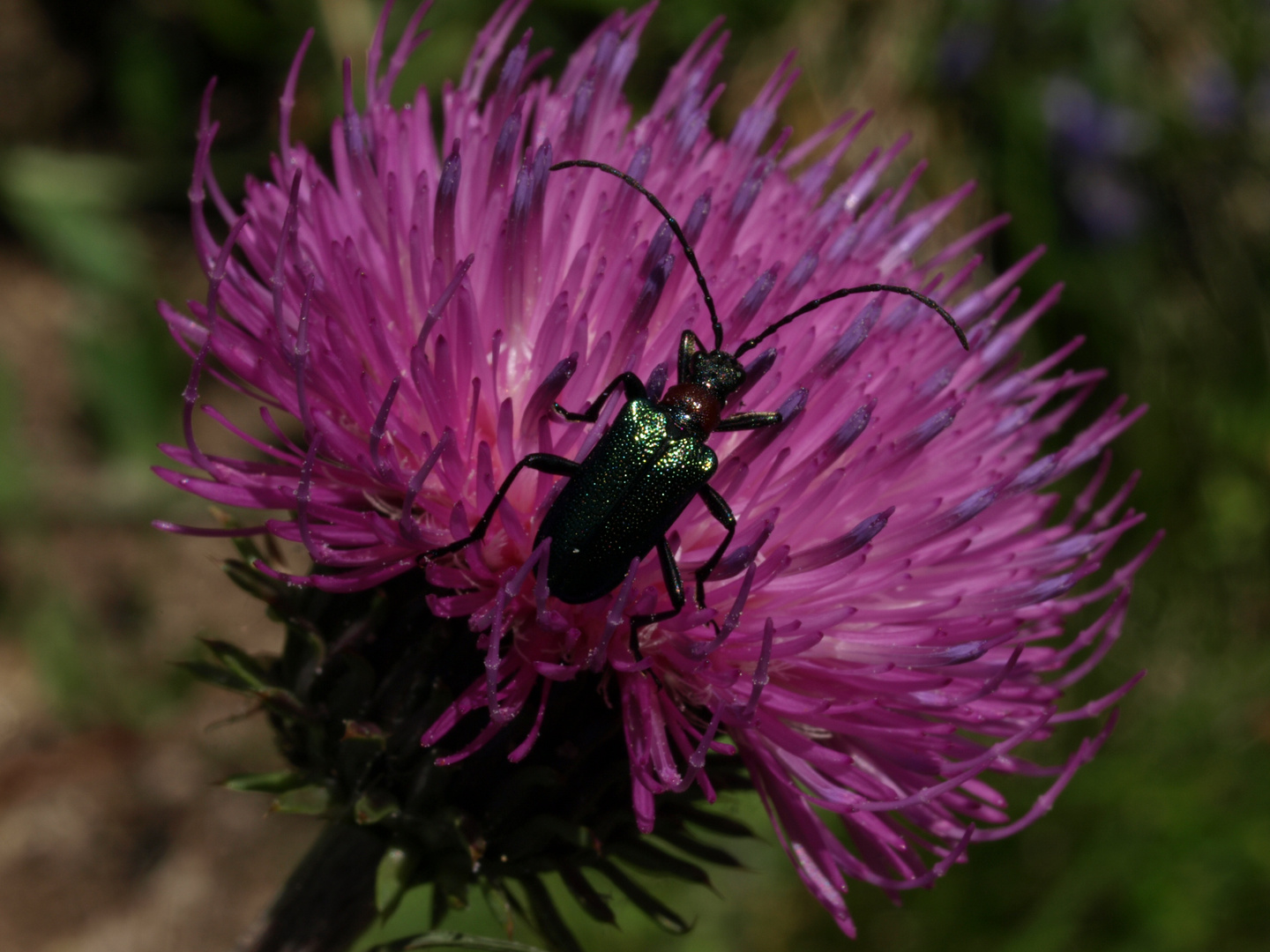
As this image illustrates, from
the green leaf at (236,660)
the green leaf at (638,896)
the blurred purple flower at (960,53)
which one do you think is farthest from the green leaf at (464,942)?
the blurred purple flower at (960,53)

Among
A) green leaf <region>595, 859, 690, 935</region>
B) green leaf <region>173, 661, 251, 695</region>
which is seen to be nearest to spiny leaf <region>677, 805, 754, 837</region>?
green leaf <region>595, 859, 690, 935</region>

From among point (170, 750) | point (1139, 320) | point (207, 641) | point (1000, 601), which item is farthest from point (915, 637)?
point (1139, 320)

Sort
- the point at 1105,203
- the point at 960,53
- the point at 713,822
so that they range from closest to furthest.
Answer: the point at 713,822 → the point at 960,53 → the point at 1105,203

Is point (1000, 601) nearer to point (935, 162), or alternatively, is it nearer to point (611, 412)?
point (611, 412)

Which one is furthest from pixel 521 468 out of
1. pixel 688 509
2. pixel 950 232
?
pixel 950 232

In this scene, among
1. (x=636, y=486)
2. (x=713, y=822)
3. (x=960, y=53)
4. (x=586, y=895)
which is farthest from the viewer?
(x=960, y=53)

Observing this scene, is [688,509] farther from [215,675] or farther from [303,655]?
[215,675]

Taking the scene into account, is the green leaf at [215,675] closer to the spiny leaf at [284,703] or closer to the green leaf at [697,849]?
the spiny leaf at [284,703]
